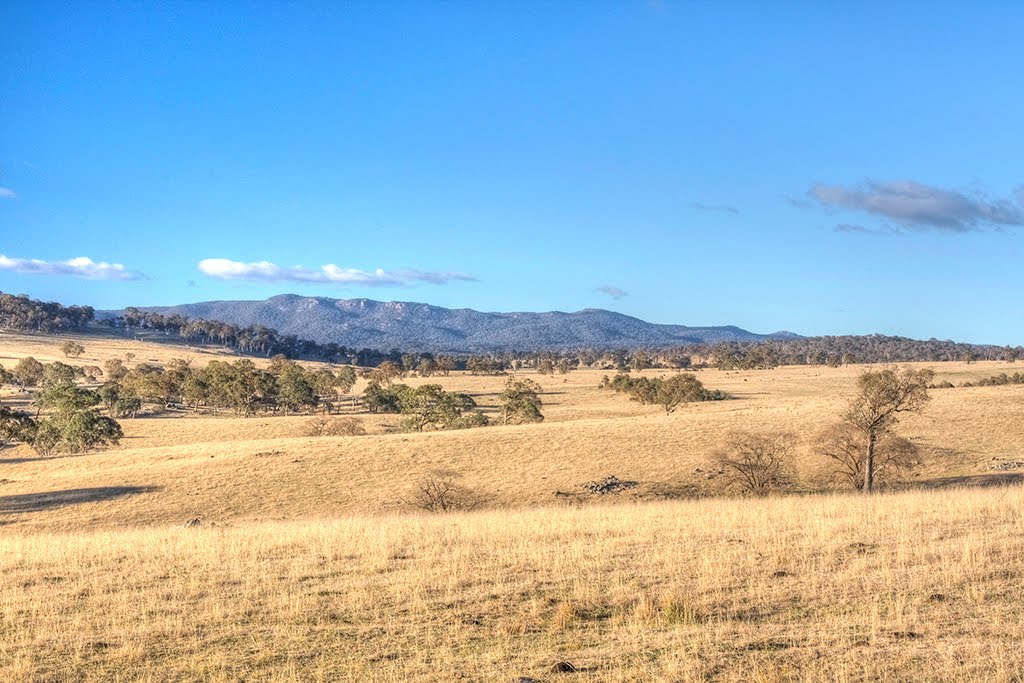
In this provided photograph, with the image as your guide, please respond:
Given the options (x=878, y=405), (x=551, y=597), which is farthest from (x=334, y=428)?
(x=551, y=597)

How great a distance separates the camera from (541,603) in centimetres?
1150

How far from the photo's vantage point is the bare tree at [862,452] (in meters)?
34.5

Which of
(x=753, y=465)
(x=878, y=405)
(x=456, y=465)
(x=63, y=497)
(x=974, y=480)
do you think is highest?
(x=878, y=405)

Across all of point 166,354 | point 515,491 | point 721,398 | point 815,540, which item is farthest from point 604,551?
point 166,354

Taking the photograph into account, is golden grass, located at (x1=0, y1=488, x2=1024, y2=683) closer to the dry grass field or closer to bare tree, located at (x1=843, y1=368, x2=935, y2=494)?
the dry grass field

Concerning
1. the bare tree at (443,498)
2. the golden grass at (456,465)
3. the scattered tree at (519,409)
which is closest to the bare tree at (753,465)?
the golden grass at (456,465)

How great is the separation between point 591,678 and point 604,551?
23.9 feet

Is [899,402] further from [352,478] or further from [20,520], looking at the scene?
[20,520]

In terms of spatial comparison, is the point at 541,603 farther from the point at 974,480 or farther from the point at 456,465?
the point at 456,465

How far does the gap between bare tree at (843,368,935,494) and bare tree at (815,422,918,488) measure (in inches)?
8.8

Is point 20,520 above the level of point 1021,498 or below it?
below

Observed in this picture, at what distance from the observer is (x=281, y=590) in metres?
12.9

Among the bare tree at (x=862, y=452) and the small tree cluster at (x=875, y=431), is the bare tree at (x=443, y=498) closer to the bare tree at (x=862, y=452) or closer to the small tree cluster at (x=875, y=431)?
the small tree cluster at (x=875, y=431)

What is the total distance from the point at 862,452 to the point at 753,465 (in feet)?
15.3
